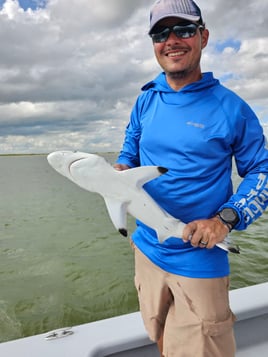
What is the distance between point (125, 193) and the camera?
1.75 m

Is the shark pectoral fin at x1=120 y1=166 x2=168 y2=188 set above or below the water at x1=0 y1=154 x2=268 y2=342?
above

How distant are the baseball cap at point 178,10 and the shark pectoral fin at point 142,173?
76 cm

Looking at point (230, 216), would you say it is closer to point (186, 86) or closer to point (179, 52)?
point (186, 86)

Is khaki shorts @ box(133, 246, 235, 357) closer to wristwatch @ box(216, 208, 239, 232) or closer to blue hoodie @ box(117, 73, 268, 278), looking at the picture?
blue hoodie @ box(117, 73, 268, 278)

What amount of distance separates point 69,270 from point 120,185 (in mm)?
6829

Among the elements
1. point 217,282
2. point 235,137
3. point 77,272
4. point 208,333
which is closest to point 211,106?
point 235,137

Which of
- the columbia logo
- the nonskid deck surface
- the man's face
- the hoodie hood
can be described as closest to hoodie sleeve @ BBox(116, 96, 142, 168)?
the hoodie hood

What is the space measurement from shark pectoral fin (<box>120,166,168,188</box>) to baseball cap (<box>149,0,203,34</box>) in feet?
2.50

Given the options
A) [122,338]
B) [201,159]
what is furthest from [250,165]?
[122,338]

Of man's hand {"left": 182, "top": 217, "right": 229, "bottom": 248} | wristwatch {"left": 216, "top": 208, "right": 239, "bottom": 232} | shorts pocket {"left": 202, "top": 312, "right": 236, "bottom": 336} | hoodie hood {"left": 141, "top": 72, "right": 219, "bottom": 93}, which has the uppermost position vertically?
hoodie hood {"left": 141, "top": 72, "right": 219, "bottom": 93}

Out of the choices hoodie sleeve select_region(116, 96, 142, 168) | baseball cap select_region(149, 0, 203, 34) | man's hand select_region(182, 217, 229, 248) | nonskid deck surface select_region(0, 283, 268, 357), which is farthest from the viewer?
nonskid deck surface select_region(0, 283, 268, 357)

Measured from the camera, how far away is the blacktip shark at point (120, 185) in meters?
1.67

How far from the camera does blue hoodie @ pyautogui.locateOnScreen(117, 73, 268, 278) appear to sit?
1703mm

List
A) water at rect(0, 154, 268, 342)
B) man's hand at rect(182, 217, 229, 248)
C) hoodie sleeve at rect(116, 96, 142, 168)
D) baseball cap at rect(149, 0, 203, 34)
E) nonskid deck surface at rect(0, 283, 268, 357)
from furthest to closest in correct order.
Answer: water at rect(0, 154, 268, 342) → nonskid deck surface at rect(0, 283, 268, 357) → hoodie sleeve at rect(116, 96, 142, 168) → baseball cap at rect(149, 0, 203, 34) → man's hand at rect(182, 217, 229, 248)
